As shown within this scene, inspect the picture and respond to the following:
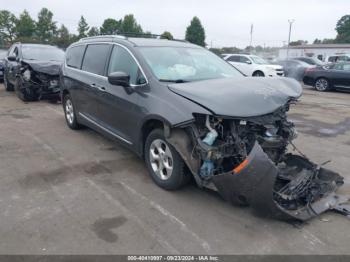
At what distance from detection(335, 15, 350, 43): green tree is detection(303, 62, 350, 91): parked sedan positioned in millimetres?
81418

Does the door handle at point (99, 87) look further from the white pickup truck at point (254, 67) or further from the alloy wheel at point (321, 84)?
the alloy wheel at point (321, 84)

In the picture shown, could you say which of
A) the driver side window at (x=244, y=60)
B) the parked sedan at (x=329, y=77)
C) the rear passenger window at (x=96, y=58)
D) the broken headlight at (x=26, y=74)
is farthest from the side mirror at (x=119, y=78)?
the driver side window at (x=244, y=60)

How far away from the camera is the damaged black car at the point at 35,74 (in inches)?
381

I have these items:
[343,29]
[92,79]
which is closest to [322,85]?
[92,79]

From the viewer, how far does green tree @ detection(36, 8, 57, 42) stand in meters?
64.4

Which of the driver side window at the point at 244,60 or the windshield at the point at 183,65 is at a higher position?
the windshield at the point at 183,65

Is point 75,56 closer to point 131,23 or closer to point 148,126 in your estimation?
point 148,126

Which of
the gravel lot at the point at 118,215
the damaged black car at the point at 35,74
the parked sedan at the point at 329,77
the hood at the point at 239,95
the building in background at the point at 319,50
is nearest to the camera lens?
the gravel lot at the point at 118,215

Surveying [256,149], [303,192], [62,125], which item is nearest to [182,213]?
[256,149]

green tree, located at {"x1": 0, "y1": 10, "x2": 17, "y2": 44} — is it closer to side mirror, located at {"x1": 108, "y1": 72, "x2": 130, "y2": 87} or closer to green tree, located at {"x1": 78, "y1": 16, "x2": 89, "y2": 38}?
green tree, located at {"x1": 78, "y1": 16, "x2": 89, "y2": 38}

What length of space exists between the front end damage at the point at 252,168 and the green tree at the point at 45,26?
220 ft

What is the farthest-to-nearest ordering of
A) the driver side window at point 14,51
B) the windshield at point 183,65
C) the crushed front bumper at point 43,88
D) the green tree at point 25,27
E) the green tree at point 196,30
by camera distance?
the green tree at point 196,30
the green tree at point 25,27
the driver side window at point 14,51
the crushed front bumper at point 43,88
the windshield at point 183,65

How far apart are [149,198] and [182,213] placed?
20.1 inches

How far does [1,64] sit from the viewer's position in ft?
48.3
